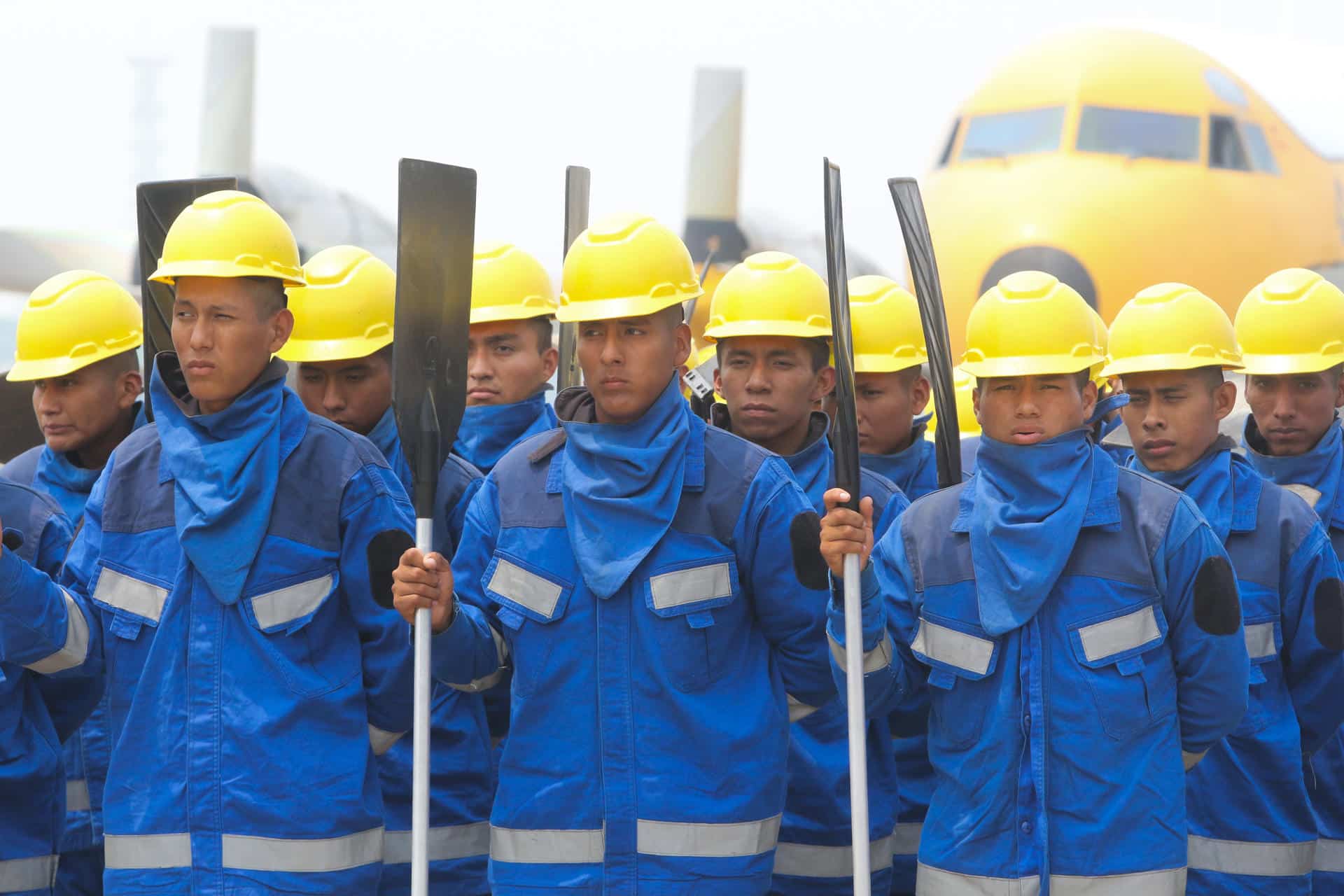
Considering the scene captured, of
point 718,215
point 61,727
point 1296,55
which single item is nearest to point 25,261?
point 718,215

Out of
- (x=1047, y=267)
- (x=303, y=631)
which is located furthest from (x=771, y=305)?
(x=1047, y=267)

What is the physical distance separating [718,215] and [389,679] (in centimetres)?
2497

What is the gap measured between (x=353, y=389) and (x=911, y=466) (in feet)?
5.62

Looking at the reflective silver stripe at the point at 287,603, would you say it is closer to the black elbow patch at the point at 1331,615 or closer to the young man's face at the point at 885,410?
the young man's face at the point at 885,410

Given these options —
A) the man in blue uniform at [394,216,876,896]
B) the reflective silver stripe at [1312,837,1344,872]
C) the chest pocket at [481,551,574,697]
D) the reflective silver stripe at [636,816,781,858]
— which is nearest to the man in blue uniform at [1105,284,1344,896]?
the reflective silver stripe at [1312,837,1344,872]

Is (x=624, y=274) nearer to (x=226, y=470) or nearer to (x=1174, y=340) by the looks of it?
(x=226, y=470)

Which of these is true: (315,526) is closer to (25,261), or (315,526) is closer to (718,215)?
(718,215)

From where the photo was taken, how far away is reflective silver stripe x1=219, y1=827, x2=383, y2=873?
144 inches

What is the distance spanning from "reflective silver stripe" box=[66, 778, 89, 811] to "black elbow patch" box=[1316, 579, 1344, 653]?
127 inches

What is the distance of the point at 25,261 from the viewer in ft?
123

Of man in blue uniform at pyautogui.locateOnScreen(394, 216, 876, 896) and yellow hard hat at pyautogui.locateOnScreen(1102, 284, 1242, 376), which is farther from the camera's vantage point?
yellow hard hat at pyautogui.locateOnScreen(1102, 284, 1242, 376)

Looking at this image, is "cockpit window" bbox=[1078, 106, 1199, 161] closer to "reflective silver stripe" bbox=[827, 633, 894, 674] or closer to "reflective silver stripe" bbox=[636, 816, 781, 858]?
"reflective silver stripe" bbox=[827, 633, 894, 674]

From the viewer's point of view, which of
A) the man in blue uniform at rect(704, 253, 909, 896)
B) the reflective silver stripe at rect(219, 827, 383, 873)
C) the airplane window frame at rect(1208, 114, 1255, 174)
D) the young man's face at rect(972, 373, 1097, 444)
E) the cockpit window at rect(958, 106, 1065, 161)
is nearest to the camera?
the reflective silver stripe at rect(219, 827, 383, 873)

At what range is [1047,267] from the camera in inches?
528
